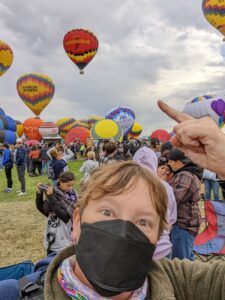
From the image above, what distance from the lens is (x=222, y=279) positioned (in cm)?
131

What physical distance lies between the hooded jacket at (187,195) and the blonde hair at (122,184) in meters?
2.16

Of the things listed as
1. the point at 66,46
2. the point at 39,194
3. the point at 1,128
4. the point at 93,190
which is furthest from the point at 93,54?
the point at 93,190

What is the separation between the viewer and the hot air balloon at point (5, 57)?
2264 centimetres

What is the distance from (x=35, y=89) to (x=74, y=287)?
81.4 ft

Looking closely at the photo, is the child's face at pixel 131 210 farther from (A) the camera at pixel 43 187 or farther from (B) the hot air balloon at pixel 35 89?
(B) the hot air balloon at pixel 35 89

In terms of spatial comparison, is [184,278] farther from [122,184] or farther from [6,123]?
[6,123]

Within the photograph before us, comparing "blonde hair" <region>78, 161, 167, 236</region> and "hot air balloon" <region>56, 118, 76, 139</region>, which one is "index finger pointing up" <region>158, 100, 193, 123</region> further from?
"hot air balloon" <region>56, 118, 76, 139</region>

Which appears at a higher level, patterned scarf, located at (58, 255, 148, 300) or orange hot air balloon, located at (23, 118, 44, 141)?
orange hot air balloon, located at (23, 118, 44, 141)

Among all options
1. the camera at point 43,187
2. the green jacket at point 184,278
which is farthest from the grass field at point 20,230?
the green jacket at point 184,278

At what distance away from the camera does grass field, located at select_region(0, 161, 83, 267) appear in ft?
16.9

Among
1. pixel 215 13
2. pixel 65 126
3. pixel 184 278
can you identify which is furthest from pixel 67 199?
pixel 65 126

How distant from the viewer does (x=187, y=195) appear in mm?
3379

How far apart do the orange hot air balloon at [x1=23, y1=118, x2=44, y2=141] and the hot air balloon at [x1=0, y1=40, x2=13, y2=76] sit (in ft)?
23.0

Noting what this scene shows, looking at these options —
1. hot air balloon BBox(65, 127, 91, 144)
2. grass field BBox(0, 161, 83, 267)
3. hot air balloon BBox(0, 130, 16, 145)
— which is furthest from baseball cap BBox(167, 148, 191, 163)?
hot air balloon BBox(65, 127, 91, 144)
